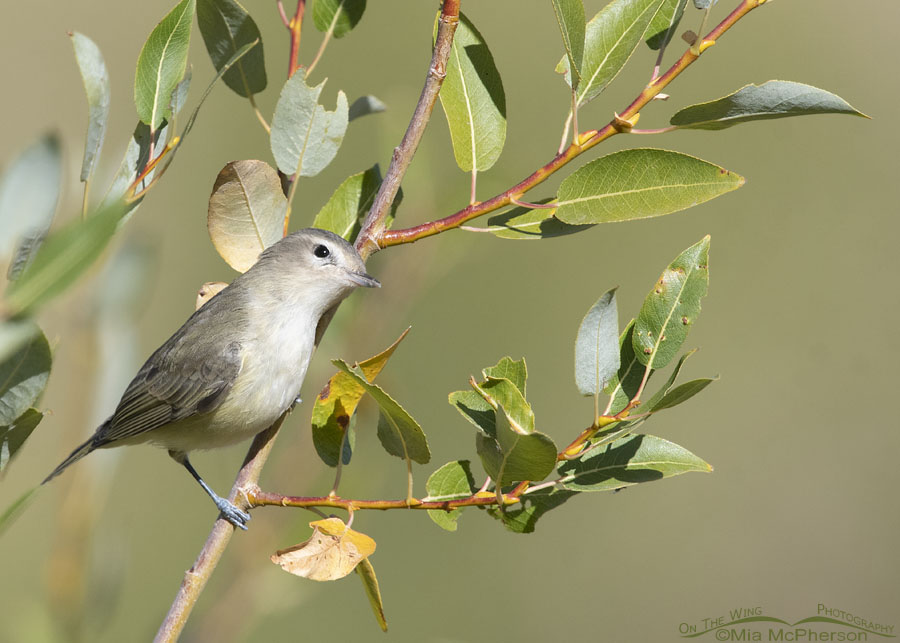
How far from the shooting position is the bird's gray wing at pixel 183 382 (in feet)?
8.02

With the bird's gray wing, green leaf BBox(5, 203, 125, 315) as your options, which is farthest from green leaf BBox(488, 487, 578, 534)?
the bird's gray wing

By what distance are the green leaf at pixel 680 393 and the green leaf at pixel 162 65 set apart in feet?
2.84

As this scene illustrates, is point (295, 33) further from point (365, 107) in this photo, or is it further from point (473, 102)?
point (473, 102)

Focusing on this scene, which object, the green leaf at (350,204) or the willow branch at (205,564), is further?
the green leaf at (350,204)

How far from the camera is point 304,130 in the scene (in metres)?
1.64

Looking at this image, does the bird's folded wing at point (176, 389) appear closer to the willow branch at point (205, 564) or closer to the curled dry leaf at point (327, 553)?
the willow branch at point (205, 564)

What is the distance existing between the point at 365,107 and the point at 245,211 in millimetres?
351

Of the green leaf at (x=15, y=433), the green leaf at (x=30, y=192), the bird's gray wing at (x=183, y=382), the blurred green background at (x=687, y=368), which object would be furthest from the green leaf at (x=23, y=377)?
the blurred green background at (x=687, y=368)

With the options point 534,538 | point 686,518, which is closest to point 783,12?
point 686,518

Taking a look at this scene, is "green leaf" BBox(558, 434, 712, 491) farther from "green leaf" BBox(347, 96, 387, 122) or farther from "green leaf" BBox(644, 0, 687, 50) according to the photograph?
"green leaf" BBox(347, 96, 387, 122)

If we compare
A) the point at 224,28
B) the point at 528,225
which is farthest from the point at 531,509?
the point at 224,28

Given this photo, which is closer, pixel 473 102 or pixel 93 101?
pixel 93 101

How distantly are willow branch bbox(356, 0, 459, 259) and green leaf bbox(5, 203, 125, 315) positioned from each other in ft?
2.63

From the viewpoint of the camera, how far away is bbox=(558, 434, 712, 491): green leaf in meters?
1.25
